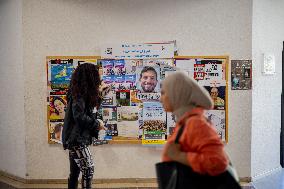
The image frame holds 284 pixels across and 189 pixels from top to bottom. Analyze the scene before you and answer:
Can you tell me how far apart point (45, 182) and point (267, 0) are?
3.37m

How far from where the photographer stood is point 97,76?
2.80m

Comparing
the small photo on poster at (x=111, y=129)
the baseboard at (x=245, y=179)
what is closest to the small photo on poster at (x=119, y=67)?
the small photo on poster at (x=111, y=129)

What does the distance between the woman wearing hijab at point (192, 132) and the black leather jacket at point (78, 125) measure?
1176 mm

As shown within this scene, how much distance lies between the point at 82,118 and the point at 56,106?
124cm

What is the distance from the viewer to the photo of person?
12.5 feet

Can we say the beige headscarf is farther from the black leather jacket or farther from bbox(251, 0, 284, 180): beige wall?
bbox(251, 0, 284, 180): beige wall

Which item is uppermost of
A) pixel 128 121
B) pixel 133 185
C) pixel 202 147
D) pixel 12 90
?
pixel 12 90

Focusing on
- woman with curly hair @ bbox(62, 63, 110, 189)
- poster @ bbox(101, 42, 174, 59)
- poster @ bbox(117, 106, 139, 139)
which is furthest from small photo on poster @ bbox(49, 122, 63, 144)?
woman with curly hair @ bbox(62, 63, 110, 189)

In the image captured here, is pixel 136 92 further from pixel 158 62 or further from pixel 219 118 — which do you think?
pixel 219 118

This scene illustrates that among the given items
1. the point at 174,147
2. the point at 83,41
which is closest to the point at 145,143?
the point at 83,41

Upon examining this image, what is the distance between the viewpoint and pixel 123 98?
384 centimetres

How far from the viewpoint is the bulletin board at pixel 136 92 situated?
3.80m

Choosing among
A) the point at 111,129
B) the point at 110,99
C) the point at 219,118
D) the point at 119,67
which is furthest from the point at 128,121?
the point at 219,118

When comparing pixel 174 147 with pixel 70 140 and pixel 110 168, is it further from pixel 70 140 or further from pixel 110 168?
pixel 110 168
